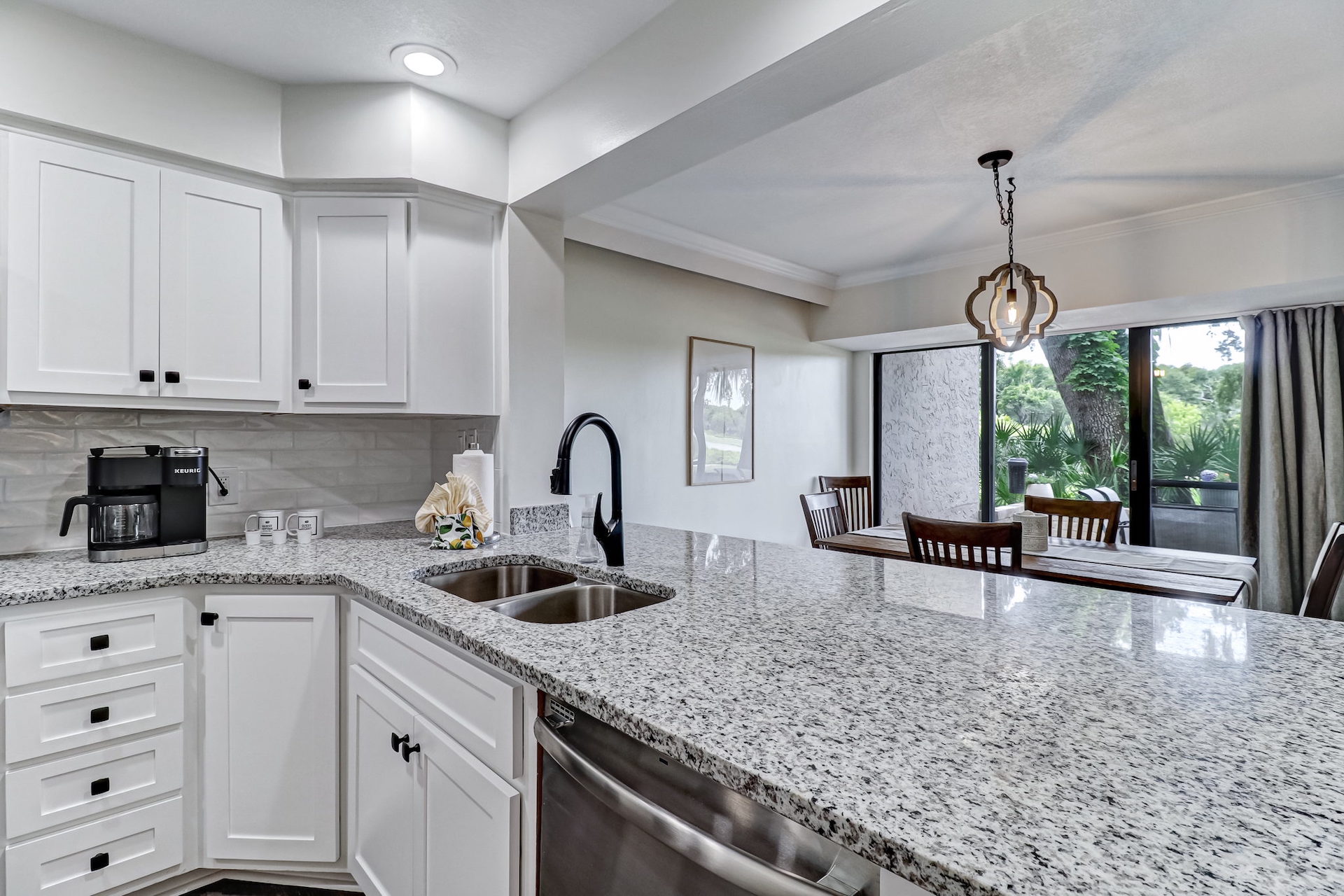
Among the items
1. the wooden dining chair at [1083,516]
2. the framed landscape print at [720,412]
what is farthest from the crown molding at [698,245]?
the wooden dining chair at [1083,516]

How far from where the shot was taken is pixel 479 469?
2.35m

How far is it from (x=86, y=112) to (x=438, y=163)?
3.17ft

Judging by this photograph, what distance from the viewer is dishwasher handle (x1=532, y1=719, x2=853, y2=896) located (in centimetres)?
70

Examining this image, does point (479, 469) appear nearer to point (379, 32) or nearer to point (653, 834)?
point (379, 32)

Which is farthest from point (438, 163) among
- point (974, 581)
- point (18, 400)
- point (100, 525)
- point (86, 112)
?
point (974, 581)

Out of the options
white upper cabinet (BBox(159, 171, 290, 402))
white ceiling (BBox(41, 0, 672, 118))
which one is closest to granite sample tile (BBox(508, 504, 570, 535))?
white upper cabinet (BBox(159, 171, 290, 402))

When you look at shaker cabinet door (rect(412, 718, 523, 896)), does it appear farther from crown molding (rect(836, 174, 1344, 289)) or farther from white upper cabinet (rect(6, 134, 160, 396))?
crown molding (rect(836, 174, 1344, 289))

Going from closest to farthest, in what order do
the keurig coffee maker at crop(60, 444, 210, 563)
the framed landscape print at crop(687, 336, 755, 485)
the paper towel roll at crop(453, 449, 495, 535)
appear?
the keurig coffee maker at crop(60, 444, 210, 563), the paper towel roll at crop(453, 449, 495, 535), the framed landscape print at crop(687, 336, 755, 485)

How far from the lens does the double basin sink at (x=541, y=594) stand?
5.44ft

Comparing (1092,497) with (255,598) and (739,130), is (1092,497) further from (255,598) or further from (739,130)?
(255,598)

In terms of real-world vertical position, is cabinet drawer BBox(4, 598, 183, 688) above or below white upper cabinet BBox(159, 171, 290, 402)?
below

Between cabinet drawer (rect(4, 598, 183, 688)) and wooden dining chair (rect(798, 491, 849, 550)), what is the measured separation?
114 inches

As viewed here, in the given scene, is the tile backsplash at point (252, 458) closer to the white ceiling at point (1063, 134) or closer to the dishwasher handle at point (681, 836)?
the white ceiling at point (1063, 134)

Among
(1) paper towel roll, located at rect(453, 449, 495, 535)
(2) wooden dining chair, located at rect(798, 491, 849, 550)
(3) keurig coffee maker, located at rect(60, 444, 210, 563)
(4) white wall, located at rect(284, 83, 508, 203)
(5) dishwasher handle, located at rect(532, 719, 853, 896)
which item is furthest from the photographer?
(2) wooden dining chair, located at rect(798, 491, 849, 550)
